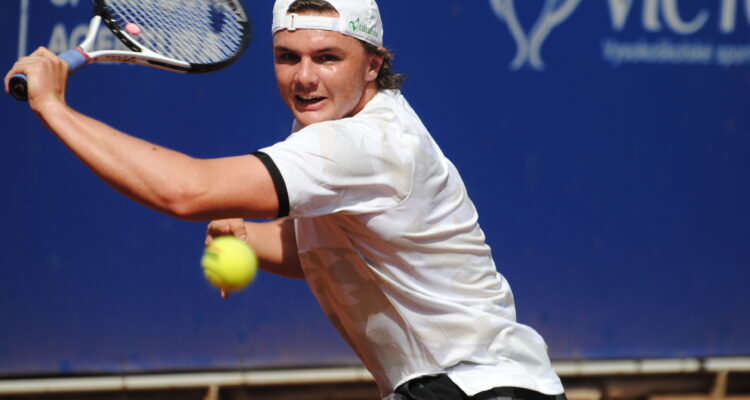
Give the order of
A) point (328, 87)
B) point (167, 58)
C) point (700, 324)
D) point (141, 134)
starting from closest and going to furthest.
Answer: point (328, 87)
point (167, 58)
point (141, 134)
point (700, 324)

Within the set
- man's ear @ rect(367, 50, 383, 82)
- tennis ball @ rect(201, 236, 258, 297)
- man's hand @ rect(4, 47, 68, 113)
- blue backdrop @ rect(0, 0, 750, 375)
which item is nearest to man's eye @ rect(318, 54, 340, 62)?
man's ear @ rect(367, 50, 383, 82)

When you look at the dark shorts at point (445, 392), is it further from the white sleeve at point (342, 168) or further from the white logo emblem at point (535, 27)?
the white logo emblem at point (535, 27)

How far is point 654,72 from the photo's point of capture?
14.6ft

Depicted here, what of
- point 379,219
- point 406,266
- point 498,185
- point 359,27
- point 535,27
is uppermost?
point 359,27

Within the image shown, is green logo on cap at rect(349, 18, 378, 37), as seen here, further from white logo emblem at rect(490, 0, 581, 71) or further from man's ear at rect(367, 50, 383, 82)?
white logo emblem at rect(490, 0, 581, 71)

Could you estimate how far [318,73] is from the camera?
2.48m

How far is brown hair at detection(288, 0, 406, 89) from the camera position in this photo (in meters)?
2.52

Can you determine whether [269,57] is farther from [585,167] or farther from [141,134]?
[585,167]

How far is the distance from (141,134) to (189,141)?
184mm

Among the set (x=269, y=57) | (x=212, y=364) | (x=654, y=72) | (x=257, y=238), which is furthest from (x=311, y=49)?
(x=654, y=72)

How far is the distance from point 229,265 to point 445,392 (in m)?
0.61

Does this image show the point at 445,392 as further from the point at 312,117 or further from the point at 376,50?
the point at 376,50

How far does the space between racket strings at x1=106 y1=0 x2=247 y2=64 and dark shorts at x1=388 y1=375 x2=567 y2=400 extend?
1013 millimetres

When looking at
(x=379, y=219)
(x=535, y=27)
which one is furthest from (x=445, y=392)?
(x=535, y=27)
